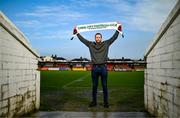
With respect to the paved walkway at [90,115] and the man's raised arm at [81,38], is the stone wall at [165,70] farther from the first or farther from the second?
the man's raised arm at [81,38]

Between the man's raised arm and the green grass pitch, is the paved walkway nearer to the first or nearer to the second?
the green grass pitch

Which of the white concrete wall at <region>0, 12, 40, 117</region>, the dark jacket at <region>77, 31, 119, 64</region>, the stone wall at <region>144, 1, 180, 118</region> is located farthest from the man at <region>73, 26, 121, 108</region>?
the white concrete wall at <region>0, 12, 40, 117</region>

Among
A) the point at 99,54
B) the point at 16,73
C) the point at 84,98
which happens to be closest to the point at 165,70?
the point at 99,54

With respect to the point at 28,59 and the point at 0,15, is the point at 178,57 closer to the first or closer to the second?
the point at 0,15

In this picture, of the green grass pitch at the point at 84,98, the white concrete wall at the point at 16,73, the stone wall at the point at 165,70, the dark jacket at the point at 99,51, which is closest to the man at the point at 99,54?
the dark jacket at the point at 99,51

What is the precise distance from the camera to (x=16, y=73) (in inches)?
292

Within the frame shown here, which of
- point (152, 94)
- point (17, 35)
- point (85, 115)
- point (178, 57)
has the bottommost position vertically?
point (85, 115)

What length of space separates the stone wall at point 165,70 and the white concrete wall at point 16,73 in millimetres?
2949

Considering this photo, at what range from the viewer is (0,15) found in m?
6.39

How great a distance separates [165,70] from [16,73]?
3073 mm

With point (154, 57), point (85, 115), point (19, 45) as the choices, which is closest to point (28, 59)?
point (19, 45)

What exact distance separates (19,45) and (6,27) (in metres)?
1.11

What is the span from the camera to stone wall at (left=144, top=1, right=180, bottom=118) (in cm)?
597

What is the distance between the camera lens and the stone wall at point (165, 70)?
597cm
